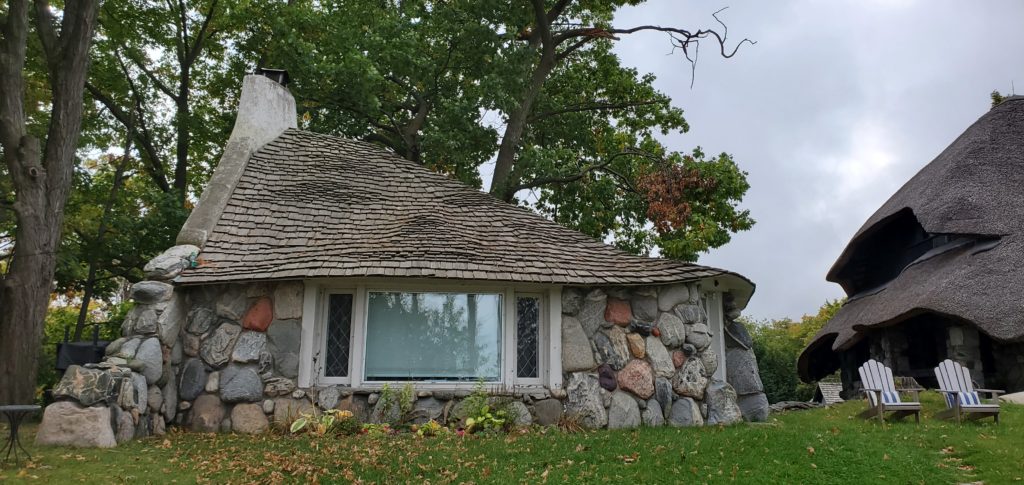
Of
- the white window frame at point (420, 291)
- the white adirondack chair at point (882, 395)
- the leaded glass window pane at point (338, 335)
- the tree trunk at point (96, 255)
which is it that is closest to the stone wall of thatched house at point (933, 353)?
the white adirondack chair at point (882, 395)

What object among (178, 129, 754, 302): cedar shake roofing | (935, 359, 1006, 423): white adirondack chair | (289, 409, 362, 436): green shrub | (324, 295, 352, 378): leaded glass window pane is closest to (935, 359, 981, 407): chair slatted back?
(935, 359, 1006, 423): white adirondack chair

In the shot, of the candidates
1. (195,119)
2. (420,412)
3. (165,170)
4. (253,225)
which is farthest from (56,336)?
(420,412)

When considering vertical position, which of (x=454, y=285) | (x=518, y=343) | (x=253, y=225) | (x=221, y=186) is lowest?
(x=518, y=343)

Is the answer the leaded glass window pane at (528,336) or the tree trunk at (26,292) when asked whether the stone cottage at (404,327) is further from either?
the tree trunk at (26,292)

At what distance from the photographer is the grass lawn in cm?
561

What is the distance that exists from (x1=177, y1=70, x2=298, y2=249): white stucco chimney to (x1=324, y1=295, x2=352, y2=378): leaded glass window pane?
2.06 metres

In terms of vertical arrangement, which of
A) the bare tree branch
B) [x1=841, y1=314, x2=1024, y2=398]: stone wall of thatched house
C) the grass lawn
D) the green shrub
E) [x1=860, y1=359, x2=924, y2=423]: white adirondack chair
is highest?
Result: the bare tree branch

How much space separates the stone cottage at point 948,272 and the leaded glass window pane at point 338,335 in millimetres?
10768

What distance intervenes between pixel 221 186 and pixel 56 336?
457 inches

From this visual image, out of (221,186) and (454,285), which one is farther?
(221,186)

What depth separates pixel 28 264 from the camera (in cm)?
900

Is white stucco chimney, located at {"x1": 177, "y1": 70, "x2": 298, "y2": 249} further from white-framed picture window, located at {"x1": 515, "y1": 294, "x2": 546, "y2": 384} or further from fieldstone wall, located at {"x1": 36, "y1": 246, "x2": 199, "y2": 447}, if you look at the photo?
white-framed picture window, located at {"x1": 515, "y1": 294, "x2": 546, "y2": 384}

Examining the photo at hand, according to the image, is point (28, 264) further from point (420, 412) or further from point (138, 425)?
point (420, 412)

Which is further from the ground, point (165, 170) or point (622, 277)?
point (165, 170)
